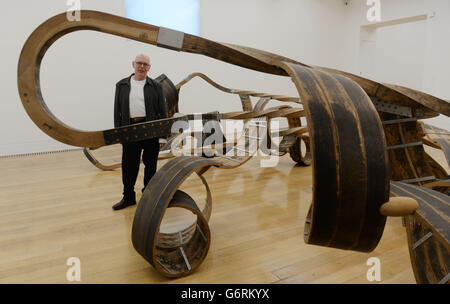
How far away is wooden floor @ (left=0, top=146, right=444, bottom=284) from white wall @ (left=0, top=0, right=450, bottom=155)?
6.42ft

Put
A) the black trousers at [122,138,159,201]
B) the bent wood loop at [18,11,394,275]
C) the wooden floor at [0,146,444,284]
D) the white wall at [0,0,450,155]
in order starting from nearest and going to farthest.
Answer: the bent wood loop at [18,11,394,275] < the wooden floor at [0,146,444,284] < the black trousers at [122,138,159,201] < the white wall at [0,0,450,155]

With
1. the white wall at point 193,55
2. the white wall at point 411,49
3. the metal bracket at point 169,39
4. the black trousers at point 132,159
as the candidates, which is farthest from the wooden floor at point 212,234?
the white wall at point 411,49

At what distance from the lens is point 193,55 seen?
696 centimetres

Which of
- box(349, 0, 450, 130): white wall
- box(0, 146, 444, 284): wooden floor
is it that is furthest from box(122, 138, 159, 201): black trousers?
box(349, 0, 450, 130): white wall

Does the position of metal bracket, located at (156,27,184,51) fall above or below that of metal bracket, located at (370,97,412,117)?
above

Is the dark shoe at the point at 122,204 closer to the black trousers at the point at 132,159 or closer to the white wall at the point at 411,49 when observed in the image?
the black trousers at the point at 132,159

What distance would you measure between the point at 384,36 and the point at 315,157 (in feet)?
39.8

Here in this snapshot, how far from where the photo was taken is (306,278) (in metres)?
1.87

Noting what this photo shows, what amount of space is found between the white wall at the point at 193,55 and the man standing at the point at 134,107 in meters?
3.15

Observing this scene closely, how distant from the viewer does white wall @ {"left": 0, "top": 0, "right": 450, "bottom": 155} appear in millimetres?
5422

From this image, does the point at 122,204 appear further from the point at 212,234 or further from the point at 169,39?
the point at 169,39

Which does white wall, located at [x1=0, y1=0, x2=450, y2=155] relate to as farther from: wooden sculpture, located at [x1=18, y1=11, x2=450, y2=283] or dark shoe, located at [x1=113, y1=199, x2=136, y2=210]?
wooden sculpture, located at [x1=18, y1=11, x2=450, y2=283]

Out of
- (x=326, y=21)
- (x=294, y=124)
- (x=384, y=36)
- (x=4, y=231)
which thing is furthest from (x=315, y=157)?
(x=384, y=36)

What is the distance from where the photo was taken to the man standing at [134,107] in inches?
121
